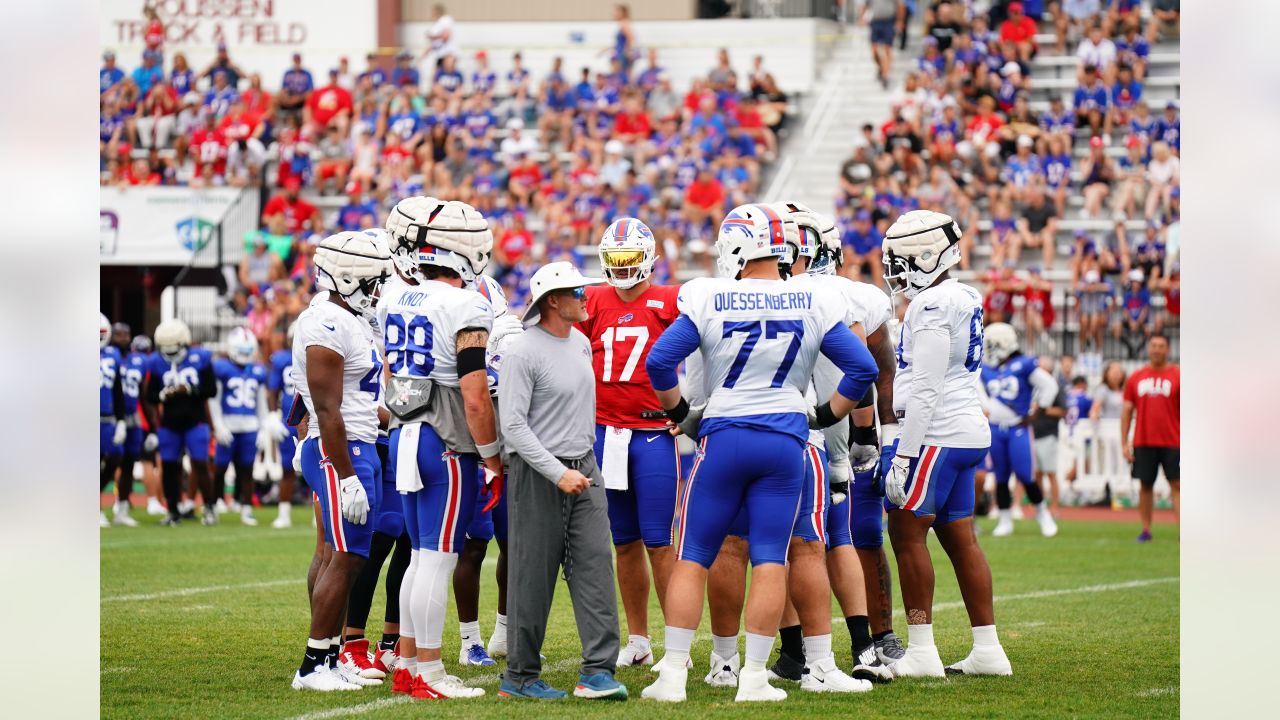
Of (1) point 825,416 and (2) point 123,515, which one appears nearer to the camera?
(1) point 825,416

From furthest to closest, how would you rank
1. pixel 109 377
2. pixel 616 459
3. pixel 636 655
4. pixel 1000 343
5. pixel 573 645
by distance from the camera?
pixel 109 377
pixel 1000 343
pixel 573 645
pixel 636 655
pixel 616 459

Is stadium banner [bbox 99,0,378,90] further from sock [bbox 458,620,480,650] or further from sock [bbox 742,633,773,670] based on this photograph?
sock [bbox 742,633,773,670]

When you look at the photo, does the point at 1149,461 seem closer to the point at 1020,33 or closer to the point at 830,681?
the point at 830,681

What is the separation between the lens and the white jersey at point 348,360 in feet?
24.0

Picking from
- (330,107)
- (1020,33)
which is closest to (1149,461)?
(1020,33)

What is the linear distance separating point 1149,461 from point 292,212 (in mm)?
14984

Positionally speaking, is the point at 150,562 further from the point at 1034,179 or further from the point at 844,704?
the point at 1034,179

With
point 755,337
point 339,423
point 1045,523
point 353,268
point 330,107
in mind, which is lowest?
point 1045,523

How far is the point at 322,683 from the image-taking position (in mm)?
7340

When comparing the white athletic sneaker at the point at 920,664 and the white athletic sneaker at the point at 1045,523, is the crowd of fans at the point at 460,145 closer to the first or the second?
the white athletic sneaker at the point at 1045,523

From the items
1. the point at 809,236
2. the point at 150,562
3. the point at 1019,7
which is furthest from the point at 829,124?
the point at 809,236

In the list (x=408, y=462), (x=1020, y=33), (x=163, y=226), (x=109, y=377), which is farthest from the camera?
(x=163, y=226)

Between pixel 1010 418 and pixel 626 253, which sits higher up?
pixel 626 253
